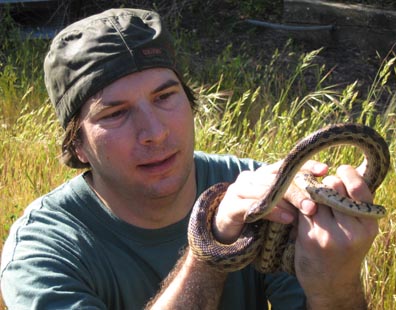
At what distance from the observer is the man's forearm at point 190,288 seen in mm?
2779

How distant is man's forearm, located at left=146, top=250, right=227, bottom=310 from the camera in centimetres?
278

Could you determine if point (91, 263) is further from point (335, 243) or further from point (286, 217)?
point (335, 243)

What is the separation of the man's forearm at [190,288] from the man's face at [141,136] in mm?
326

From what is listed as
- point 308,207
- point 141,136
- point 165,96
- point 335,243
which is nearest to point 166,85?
point 165,96

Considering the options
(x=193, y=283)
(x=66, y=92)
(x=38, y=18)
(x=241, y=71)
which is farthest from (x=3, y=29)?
(x=193, y=283)

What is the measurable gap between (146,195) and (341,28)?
5874mm

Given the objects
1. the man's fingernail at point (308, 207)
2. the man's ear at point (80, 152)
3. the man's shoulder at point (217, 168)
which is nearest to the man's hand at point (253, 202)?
the man's fingernail at point (308, 207)

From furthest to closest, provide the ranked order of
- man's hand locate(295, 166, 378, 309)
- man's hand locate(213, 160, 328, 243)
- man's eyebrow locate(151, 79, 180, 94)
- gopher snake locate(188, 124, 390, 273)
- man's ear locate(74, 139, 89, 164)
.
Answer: man's ear locate(74, 139, 89, 164), man's eyebrow locate(151, 79, 180, 94), gopher snake locate(188, 124, 390, 273), man's hand locate(213, 160, 328, 243), man's hand locate(295, 166, 378, 309)

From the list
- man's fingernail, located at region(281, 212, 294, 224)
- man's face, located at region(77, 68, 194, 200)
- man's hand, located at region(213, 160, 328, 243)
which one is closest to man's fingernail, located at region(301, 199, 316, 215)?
man's hand, located at region(213, 160, 328, 243)

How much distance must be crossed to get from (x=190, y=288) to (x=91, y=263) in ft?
1.37

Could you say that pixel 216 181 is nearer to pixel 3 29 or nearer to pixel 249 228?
pixel 249 228

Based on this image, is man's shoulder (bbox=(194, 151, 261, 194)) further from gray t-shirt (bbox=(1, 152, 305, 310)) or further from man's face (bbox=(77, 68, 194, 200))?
man's face (bbox=(77, 68, 194, 200))

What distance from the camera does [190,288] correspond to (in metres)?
2.79

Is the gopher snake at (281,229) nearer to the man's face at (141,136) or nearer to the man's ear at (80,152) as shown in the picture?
the man's face at (141,136)
